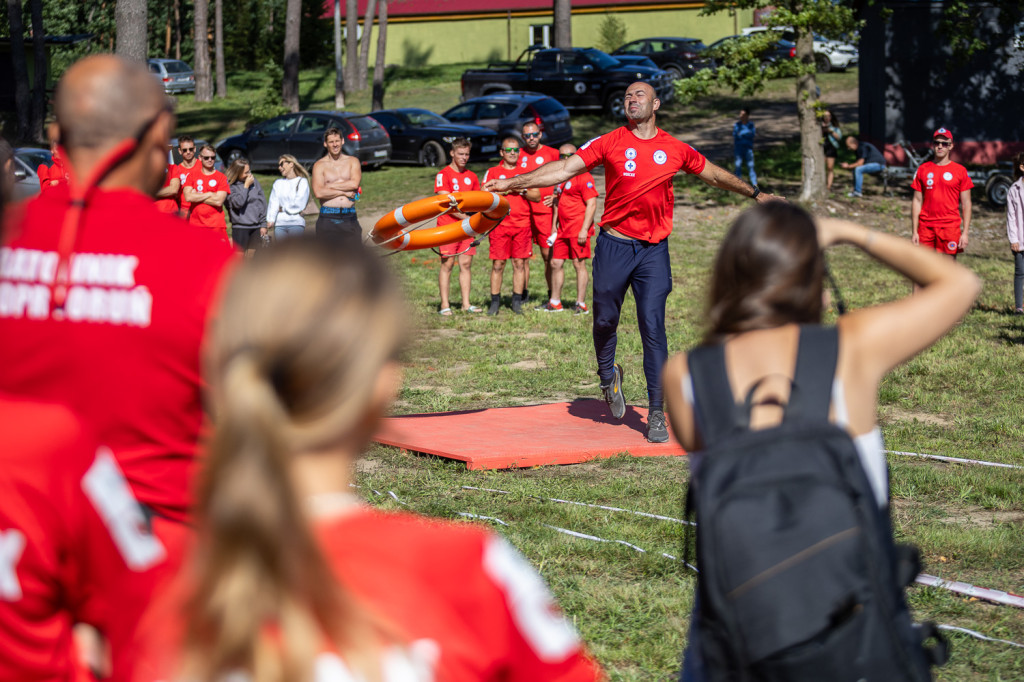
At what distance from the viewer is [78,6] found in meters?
57.8

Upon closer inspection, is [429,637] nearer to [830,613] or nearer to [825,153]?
[830,613]

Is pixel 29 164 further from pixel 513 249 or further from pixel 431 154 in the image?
pixel 513 249

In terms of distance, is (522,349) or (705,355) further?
(522,349)

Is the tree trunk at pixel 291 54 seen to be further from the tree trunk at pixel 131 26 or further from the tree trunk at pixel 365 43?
the tree trunk at pixel 131 26

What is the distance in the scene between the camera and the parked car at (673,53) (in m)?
36.5

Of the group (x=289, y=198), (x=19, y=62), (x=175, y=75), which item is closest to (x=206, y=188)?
(x=289, y=198)

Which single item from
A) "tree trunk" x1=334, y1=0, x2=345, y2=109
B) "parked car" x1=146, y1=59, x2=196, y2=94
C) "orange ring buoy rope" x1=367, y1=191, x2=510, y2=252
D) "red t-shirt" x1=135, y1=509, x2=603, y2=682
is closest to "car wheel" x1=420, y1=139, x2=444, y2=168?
"tree trunk" x1=334, y1=0, x2=345, y2=109

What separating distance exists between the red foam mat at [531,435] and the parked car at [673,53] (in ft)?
88.9

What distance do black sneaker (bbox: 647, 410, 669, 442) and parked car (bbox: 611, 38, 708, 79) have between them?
27.7m

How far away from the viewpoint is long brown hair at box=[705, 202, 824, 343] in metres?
2.32

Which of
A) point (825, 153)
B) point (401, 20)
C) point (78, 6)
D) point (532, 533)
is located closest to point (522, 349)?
point (532, 533)

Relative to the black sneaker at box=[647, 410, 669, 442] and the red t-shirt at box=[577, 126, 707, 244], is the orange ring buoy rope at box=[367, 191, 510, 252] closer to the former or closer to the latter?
the red t-shirt at box=[577, 126, 707, 244]

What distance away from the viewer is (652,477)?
7.05 metres

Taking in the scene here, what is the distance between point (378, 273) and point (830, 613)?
1222 mm
